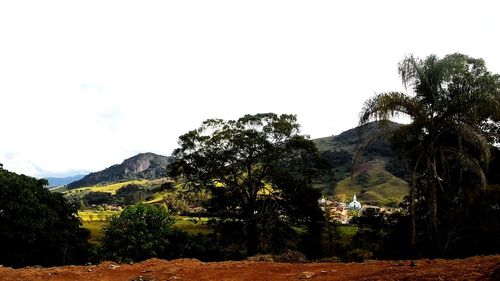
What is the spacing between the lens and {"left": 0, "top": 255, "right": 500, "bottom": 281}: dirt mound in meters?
8.50

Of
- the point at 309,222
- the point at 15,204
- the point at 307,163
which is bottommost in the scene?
the point at 309,222

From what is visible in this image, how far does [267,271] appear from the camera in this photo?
1178 centimetres

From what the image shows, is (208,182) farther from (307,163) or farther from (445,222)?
(445,222)

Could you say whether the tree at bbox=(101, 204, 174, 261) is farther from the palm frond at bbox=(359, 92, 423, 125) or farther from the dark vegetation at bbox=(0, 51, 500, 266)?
the palm frond at bbox=(359, 92, 423, 125)

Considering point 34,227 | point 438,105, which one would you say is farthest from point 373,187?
point 438,105

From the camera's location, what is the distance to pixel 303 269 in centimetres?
1168

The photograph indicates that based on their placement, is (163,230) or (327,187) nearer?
(163,230)

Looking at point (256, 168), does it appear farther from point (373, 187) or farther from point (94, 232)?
point (373, 187)

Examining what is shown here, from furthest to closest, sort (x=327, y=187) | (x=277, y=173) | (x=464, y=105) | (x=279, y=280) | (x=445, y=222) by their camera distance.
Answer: (x=327, y=187), (x=277, y=173), (x=445, y=222), (x=464, y=105), (x=279, y=280)

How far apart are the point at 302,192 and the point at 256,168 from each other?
156 inches

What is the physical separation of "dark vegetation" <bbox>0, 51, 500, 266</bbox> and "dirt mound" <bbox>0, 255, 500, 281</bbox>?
Answer: 468 cm

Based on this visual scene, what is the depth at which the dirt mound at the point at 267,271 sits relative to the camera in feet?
27.9

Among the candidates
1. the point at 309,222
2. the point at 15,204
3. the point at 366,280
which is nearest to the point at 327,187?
the point at 309,222

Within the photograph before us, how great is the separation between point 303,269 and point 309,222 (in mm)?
21608
